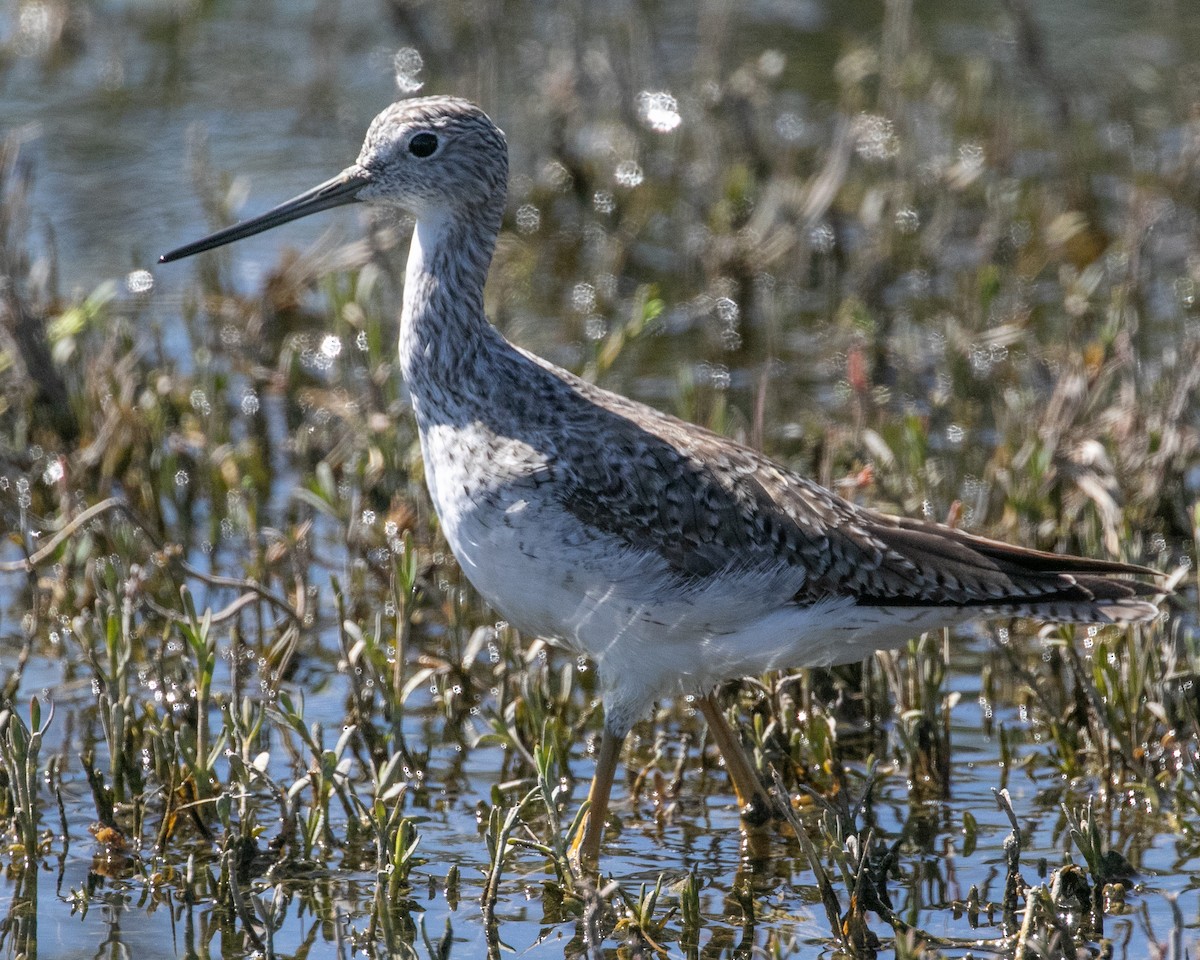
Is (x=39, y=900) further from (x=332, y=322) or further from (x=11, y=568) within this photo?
(x=332, y=322)

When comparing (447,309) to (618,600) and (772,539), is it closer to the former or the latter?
(618,600)

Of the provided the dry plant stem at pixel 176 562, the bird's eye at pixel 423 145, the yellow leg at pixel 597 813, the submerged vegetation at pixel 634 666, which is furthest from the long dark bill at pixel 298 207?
the yellow leg at pixel 597 813

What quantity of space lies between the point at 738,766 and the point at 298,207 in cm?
245

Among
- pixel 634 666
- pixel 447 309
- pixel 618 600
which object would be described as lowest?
pixel 634 666

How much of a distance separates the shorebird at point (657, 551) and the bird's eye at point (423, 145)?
18.2 inches

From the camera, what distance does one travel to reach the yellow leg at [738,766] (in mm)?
6230

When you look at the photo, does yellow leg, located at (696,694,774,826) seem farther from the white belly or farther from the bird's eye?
the bird's eye

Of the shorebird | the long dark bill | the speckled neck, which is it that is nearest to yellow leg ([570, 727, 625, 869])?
the shorebird

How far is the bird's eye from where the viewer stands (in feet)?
20.8

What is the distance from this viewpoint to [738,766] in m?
6.25

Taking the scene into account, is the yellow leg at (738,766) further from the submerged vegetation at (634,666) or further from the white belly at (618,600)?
the white belly at (618,600)

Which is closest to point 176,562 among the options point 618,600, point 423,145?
point 423,145

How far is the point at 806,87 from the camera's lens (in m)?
13.9

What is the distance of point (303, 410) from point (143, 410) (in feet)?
2.94
